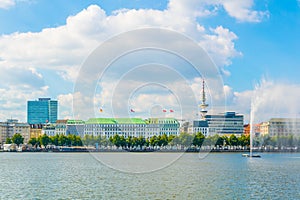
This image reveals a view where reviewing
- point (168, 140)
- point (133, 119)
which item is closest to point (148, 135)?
point (133, 119)

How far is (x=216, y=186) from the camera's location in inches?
1560

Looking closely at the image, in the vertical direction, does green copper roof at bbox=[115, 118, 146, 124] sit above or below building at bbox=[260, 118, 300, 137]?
above

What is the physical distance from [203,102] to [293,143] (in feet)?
174

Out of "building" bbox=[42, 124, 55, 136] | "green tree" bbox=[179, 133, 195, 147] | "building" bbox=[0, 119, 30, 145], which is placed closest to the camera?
"green tree" bbox=[179, 133, 195, 147]

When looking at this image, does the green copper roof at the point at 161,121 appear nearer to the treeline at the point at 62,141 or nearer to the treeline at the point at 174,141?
the treeline at the point at 174,141

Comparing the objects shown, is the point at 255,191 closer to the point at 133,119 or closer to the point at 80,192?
the point at 80,192

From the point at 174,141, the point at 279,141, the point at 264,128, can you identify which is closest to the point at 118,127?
the point at 174,141

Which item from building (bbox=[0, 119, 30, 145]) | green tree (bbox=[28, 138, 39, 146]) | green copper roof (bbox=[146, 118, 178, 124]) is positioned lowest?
green tree (bbox=[28, 138, 39, 146])

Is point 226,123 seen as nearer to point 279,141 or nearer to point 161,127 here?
point 161,127

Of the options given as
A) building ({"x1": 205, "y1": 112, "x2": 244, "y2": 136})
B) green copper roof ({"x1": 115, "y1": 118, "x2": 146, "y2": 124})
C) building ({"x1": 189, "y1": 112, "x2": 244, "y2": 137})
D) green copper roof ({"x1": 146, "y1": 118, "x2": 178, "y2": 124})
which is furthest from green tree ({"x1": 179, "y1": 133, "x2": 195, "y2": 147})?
green copper roof ({"x1": 115, "y1": 118, "x2": 146, "y2": 124})

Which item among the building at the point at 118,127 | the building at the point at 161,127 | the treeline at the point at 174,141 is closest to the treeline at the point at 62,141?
the treeline at the point at 174,141

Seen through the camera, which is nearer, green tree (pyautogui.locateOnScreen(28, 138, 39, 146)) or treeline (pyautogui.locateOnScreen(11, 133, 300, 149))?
treeline (pyautogui.locateOnScreen(11, 133, 300, 149))

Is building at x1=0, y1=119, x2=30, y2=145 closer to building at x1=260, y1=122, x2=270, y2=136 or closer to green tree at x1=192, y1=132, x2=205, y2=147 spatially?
green tree at x1=192, y1=132, x2=205, y2=147

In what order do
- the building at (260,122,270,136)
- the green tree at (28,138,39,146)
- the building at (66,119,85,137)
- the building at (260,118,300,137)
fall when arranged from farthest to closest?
the building at (66,119,85,137)
the building at (260,122,270,136)
the building at (260,118,300,137)
the green tree at (28,138,39,146)
